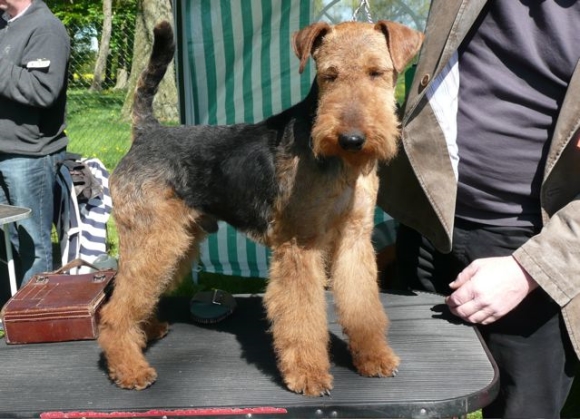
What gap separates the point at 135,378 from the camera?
2045mm

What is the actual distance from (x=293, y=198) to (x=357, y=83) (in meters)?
0.44

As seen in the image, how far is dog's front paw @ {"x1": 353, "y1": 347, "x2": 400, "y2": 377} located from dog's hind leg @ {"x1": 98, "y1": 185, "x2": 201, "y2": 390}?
0.78 metres

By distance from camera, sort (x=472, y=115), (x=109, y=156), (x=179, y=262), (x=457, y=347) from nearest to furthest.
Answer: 1. (x=472, y=115)
2. (x=457, y=347)
3. (x=179, y=262)
4. (x=109, y=156)

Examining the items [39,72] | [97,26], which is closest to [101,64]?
[97,26]

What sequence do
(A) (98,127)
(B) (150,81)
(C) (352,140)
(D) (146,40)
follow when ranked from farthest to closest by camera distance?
(D) (146,40), (A) (98,127), (B) (150,81), (C) (352,140)

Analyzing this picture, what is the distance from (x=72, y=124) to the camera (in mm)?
Answer: 10531

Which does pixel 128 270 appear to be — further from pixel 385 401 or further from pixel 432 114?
pixel 432 114

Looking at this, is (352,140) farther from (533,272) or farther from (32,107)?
(32,107)

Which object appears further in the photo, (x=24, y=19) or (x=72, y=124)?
(x=72, y=124)

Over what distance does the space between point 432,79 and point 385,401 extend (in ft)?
3.40

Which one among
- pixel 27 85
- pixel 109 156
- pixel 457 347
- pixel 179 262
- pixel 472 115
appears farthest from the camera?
pixel 109 156

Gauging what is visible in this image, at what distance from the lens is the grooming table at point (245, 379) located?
1839 mm

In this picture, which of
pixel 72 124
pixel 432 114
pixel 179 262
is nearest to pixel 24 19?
pixel 179 262

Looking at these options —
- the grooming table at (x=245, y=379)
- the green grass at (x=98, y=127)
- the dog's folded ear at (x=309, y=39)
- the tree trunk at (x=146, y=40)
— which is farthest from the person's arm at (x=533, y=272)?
the tree trunk at (x=146, y=40)
